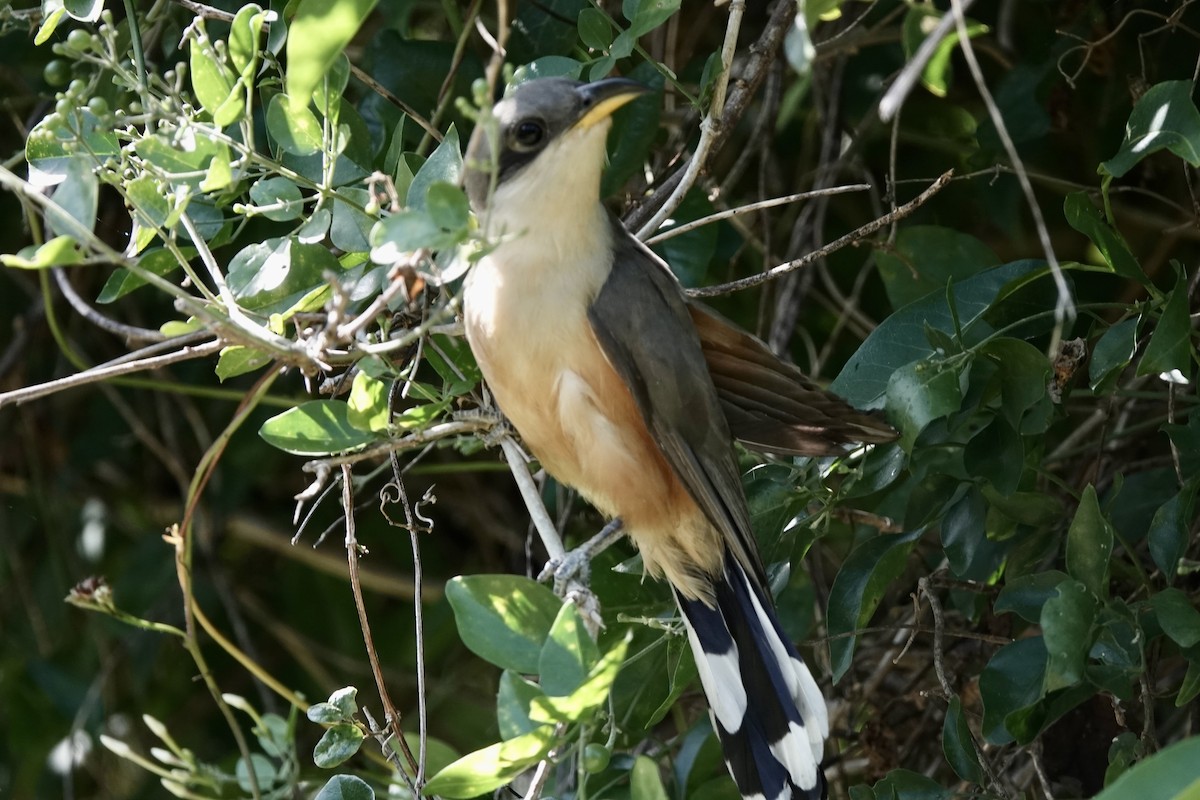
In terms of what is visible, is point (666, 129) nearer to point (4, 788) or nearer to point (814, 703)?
point (814, 703)

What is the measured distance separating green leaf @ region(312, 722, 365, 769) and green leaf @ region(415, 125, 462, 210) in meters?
1.03

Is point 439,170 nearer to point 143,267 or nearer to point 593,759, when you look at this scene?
point 143,267

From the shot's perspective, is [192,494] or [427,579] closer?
[192,494]

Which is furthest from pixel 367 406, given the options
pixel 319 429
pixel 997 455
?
pixel 997 455

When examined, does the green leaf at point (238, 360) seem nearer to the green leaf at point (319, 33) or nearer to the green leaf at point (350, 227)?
the green leaf at point (350, 227)

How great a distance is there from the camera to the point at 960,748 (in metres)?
2.68

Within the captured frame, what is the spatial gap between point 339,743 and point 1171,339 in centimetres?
179

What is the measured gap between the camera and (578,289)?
9.49 ft

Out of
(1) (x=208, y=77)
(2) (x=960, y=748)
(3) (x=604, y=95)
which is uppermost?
(1) (x=208, y=77)

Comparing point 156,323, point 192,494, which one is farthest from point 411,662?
point 192,494

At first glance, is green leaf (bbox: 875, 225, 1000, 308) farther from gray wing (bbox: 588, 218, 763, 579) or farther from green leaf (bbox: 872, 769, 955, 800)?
green leaf (bbox: 872, 769, 955, 800)

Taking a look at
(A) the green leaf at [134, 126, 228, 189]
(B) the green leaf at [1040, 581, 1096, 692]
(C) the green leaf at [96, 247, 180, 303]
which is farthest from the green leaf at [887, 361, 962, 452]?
(C) the green leaf at [96, 247, 180, 303]

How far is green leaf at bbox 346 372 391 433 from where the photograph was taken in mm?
2428

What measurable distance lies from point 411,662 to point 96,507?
1.34 meters
